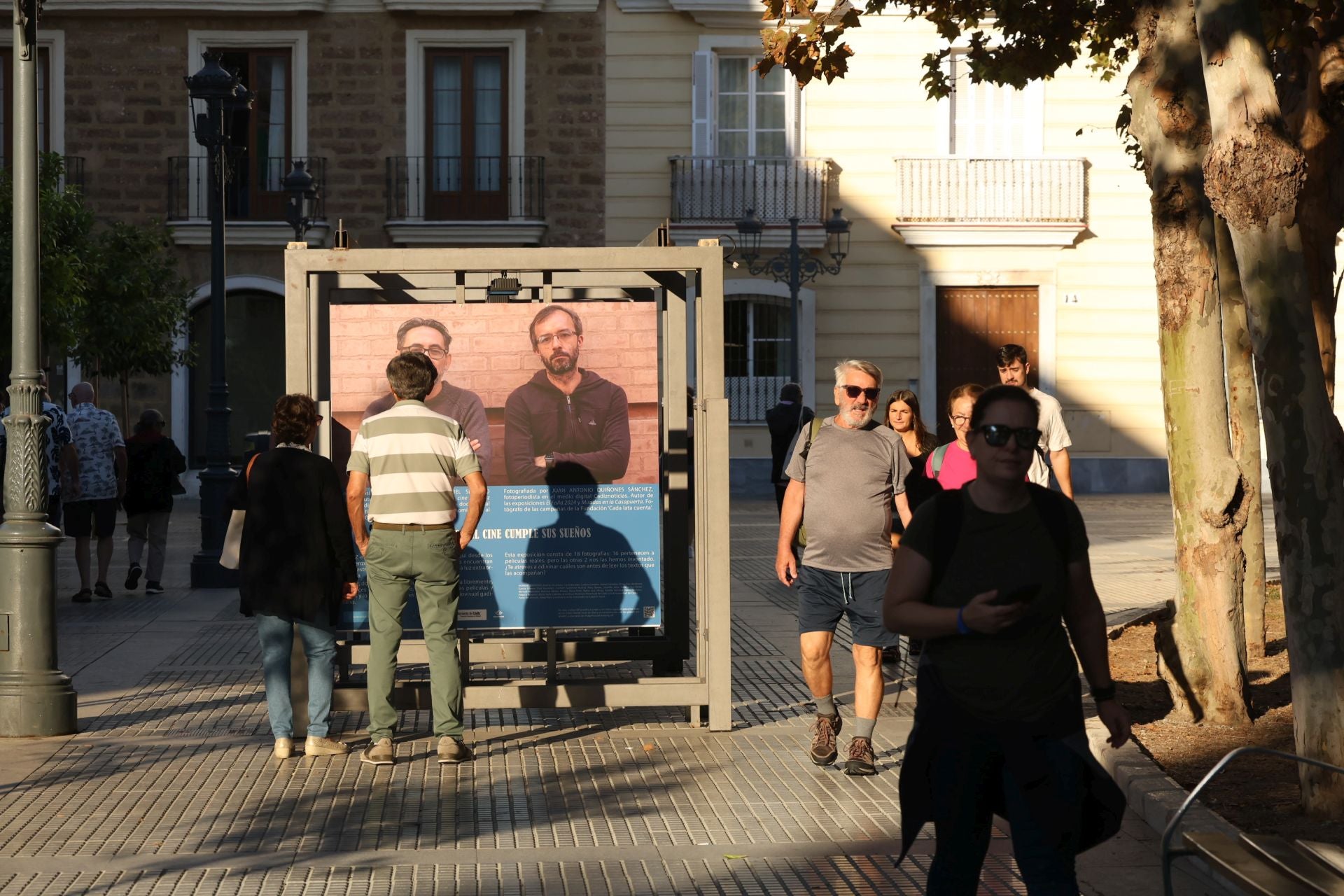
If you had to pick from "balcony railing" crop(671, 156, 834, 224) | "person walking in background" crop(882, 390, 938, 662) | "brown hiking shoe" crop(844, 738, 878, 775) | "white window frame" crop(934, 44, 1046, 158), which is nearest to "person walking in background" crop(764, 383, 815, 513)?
"person walking in background" crop(882, 390, 938, 662)

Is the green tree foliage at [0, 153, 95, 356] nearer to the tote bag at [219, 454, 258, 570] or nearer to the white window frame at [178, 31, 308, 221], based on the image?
the white window frame at [178, 31, 308, 221]

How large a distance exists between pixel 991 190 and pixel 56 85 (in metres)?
15.3

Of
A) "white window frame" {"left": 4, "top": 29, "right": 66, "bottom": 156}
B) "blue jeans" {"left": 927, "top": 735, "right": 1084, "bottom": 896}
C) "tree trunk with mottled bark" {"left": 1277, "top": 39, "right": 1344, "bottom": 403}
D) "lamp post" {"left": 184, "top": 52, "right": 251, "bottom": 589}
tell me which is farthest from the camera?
"white window frame" {"left": 4, "top": 29, "right": 66, "bottom": 156}

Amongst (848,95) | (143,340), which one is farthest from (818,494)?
(848,95)

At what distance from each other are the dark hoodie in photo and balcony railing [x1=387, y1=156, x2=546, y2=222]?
67.9 feet

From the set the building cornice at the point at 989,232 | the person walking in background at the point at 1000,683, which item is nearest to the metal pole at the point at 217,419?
the person walking in background at the point at 1000,683

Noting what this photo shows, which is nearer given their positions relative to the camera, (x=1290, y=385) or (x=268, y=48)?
(x=1290, y=385)

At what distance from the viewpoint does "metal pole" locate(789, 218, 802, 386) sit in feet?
86.7

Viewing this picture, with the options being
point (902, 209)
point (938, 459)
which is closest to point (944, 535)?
point (938, 459)

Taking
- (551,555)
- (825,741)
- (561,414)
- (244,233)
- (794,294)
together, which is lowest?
(825,741)

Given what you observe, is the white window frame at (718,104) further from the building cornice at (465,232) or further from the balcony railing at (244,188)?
the balcony railing at (244,188)

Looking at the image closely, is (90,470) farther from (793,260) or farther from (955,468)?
(793,260)

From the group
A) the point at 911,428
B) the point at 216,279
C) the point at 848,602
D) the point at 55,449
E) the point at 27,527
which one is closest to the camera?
the point at 848,602

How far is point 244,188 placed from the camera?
29266 mm
